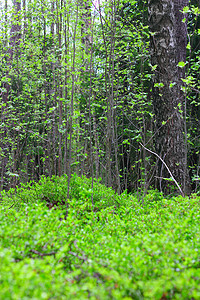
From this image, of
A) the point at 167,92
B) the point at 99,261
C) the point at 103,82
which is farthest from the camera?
the point at 103,82

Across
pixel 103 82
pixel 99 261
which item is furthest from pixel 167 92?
pixel 99 261

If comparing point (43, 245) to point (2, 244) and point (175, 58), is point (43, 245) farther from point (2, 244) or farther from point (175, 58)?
point (175, 58)

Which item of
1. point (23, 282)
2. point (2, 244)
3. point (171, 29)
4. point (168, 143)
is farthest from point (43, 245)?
point (171, 29)

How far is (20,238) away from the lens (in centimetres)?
188

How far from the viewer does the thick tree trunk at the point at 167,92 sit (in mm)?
4273

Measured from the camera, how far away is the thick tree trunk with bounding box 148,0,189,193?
4.27 meters

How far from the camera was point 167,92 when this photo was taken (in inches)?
173

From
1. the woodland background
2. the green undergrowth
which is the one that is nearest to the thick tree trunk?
the woodland background

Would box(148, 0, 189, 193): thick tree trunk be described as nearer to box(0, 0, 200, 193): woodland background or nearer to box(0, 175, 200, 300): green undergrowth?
box(0, 0, 200, 193): woodland background

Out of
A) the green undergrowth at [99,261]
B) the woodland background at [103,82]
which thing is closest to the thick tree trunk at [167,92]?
the woodland background at [103,82]

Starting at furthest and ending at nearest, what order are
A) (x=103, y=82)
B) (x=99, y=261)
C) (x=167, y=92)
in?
(x=103, y=82) → (x=167, y=92) → (x=99, y=261)

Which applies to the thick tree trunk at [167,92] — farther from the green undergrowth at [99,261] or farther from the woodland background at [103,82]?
the green undergrowth at [99,261]

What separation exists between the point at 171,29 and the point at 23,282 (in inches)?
182

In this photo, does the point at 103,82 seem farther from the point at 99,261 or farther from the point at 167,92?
the point at 99,261
